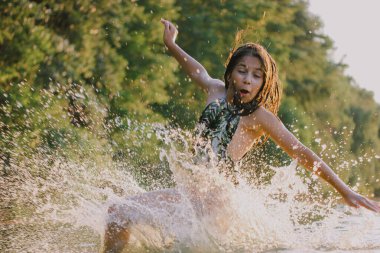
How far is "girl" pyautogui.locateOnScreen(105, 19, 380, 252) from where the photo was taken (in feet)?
13.3

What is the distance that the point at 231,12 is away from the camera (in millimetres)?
17062

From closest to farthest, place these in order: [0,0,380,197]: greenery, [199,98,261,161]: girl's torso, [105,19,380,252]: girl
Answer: [105,19,380,252]: girl → [199,98,261,161]: girl's torso → [0,0,380,197]: greenery

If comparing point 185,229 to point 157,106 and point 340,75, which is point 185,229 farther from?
point 340,75

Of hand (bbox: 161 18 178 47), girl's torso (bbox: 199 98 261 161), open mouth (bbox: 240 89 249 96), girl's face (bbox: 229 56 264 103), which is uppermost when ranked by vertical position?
hand (bbox: 161 18 178 47)

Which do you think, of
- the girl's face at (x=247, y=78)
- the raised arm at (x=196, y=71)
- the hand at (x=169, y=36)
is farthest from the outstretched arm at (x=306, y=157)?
the hand at (x=169, y=36)

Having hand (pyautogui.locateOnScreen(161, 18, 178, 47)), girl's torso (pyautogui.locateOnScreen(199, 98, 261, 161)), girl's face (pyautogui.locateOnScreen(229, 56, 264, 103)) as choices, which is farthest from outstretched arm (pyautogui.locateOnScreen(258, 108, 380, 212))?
hand (pyautogui.locateOnScreen(161, 18, 178, 47))

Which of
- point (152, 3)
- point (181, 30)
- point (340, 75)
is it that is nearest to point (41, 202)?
point (152, 3)

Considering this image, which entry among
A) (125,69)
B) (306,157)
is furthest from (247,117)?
(125,69)

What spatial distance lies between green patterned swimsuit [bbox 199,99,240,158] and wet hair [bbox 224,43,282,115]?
0.64 feet

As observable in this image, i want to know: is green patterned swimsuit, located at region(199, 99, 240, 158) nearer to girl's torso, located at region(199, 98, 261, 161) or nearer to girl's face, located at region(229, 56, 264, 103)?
girl's torso, located at region(199, 98, 261, 161)

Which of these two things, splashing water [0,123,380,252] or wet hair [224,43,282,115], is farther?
wet hair [224,43,282,115]

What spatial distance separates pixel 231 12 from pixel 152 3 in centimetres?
419

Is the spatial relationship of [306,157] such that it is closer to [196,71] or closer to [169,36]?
[196,71]

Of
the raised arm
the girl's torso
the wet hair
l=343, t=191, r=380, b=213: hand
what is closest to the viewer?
l=343, t=191, r=380, b=213: hand
